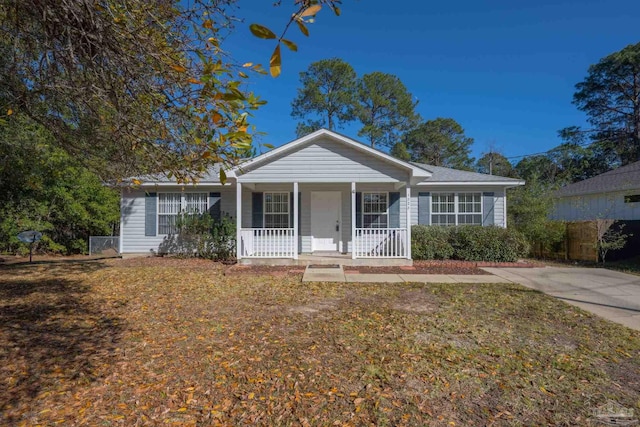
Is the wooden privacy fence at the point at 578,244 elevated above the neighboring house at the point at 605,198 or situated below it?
below

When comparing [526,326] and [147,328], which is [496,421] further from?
[147,328]

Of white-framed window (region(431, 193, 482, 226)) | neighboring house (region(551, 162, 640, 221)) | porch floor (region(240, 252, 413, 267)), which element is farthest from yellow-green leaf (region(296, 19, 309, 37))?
neighboring house (region(551, 162, 640, 221))

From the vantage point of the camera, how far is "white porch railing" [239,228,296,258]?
11039 millimetres

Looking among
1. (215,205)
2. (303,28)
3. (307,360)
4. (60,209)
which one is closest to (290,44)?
(303,28)

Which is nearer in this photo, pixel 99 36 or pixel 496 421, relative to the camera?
pixel 496 421

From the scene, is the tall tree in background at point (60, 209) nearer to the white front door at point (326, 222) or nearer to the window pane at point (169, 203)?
the window pane at point (169, 203)

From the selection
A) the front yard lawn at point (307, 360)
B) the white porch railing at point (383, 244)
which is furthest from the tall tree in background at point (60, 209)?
the white porch railing at point (383, 244)

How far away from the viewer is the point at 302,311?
227 inches

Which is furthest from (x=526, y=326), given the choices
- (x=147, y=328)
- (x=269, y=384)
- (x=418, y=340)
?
(x=147, y=328)

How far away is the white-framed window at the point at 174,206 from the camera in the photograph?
12883mm

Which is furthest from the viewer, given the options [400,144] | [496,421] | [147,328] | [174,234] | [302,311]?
[400,144]

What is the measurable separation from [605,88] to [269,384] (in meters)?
39.5

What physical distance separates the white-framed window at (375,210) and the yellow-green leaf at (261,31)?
11.0m

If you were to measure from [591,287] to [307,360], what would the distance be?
7671mm
